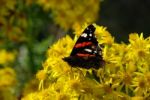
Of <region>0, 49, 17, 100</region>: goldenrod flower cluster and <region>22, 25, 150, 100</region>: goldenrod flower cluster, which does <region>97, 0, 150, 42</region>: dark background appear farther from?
<region>22, 25, 150, 100</region>: goldenrod flower cluster

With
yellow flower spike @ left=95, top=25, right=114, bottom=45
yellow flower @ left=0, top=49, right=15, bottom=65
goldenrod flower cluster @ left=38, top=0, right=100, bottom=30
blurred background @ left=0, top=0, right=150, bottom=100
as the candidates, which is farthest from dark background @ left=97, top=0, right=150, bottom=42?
yellow flower spike @ left=95, top=25, right=114, bottom=45

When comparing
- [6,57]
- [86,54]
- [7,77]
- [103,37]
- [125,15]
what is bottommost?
[86,54]

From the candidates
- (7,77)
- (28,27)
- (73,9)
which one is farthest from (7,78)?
(73,9)

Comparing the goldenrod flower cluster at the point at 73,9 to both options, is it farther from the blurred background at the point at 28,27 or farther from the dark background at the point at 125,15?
the dark background at the point at 125,15

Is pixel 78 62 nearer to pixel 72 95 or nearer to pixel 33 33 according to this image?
pixel 72 95

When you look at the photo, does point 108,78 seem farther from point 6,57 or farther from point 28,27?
point 6,57

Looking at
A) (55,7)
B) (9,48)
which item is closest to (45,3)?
(55,7)

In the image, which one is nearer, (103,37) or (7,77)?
(103,37)

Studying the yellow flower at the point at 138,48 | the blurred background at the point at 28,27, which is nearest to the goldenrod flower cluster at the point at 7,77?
the blurred background at the point at 28,27
